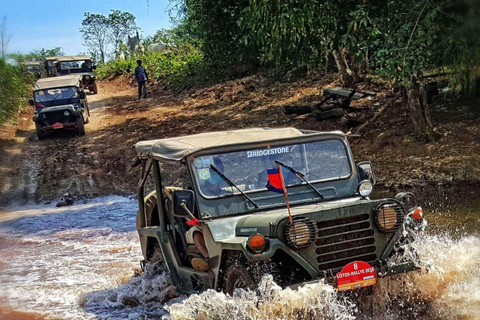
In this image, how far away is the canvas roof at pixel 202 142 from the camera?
20.1ft

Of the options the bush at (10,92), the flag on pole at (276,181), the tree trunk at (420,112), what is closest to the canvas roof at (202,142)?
the flag on pole at (276,181)

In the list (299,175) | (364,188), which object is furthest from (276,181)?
(364,188)

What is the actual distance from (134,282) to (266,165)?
2.73 metres

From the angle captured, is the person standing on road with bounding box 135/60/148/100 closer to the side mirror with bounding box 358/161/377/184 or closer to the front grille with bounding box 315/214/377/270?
the side mirror with bounding box 358/161/377/184

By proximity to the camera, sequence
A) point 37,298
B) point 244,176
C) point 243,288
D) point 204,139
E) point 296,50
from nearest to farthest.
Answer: point 243,288 → point 244,176 → point 204,139 → point 37,298 → point 296,50

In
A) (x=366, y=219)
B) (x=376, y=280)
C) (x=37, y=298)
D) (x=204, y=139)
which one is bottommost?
(x=37, y=298)

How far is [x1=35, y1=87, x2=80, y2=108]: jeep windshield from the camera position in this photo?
70.7 feet

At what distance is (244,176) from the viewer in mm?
6078

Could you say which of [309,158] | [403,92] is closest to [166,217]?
[309,158]

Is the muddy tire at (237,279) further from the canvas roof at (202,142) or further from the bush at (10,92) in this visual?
the bush at (10,92)

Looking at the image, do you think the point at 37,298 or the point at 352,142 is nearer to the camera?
the point at 37,298

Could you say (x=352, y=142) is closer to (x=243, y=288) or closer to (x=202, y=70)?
(x=243, y=288)

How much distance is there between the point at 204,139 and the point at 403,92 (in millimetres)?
8358

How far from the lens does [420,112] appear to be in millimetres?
13070
